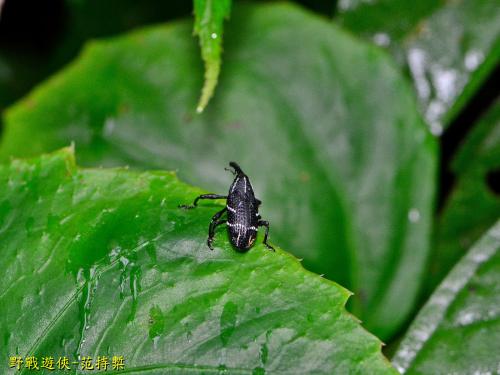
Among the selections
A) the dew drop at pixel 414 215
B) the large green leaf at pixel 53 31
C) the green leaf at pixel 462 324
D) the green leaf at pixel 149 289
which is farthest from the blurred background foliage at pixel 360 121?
the green leaf at pixel 149 289

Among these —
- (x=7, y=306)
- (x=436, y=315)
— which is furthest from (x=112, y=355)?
(x=436, y=315)

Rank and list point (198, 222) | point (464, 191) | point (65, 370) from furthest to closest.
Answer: point (464, 191) → point (198, 222) → point (65, 370)

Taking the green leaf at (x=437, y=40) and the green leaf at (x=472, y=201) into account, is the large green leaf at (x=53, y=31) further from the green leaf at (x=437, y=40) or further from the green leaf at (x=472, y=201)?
the green leaf at (x=472, y=201)

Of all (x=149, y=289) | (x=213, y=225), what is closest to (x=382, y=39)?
(x=213, y=225)

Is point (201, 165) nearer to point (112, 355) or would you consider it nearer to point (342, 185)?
point (342, 185)

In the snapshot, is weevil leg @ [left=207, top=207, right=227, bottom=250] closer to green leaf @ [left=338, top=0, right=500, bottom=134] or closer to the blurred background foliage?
the blurred background foliage

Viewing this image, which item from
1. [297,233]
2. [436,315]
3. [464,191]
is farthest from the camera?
[464,191]
